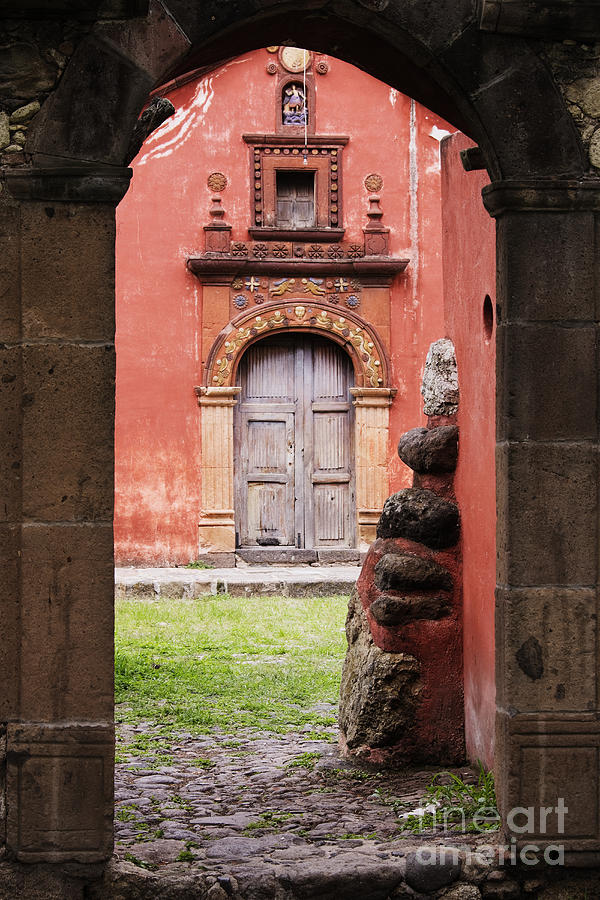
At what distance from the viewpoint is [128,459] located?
12367 millimetres

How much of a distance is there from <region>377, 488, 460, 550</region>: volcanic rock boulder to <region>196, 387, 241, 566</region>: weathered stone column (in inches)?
286

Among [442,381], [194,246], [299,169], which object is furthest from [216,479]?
[442,381]

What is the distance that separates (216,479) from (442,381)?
287 inches

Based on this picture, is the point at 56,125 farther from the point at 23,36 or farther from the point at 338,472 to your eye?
the point at 338,472

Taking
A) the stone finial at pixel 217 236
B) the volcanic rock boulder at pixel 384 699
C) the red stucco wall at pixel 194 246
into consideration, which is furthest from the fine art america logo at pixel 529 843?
the stone finial at pixel 217 236

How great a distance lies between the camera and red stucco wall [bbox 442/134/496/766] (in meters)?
4.53

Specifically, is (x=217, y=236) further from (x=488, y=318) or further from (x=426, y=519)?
(x=488, y=318)

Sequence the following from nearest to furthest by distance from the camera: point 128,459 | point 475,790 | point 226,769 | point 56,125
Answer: point 56,125 < point 475,790 < point 226,769 < point 128,459

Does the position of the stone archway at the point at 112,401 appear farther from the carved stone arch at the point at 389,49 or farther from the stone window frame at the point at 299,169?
the stone window frame at the point at 299,169

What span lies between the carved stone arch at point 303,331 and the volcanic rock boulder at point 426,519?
24.2ft

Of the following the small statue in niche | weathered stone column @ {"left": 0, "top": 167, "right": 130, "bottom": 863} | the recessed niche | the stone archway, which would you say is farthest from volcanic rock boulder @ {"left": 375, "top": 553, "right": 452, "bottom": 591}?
the small statue in niche

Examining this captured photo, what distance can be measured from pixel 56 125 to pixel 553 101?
158 centimetres

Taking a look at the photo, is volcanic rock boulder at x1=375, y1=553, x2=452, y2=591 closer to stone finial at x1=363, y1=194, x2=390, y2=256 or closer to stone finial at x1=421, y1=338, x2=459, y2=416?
stone finial at x1=421, y1=338, x2=459, y2=416

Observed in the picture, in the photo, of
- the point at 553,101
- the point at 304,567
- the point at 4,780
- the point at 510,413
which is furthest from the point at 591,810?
the point at 304,567
